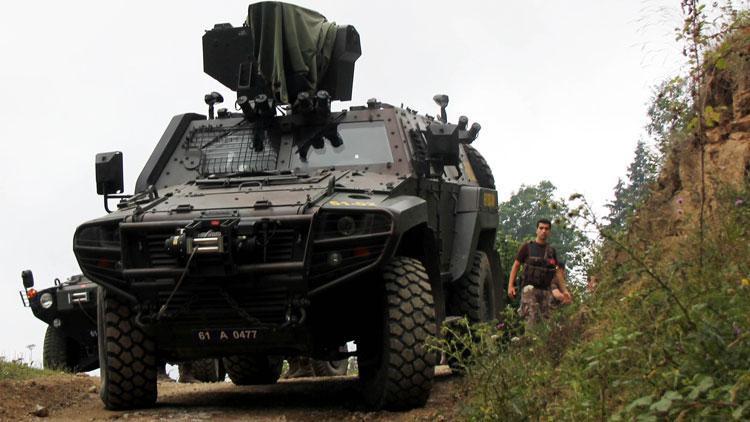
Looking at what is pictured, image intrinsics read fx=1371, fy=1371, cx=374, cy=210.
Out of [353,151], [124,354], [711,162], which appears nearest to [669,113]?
[711,162]

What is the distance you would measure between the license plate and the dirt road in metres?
0.51

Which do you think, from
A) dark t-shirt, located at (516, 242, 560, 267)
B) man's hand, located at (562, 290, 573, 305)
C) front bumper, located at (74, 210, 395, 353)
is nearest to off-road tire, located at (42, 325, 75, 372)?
dark t-shirt, located at (516, 242, 560, 267)

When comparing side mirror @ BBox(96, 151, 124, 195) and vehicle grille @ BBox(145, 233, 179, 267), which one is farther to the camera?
side mirror @ BBox(96, 151, 124, 195)

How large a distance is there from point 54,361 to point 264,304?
7.22 metres

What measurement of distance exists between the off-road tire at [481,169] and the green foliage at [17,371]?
170 inches

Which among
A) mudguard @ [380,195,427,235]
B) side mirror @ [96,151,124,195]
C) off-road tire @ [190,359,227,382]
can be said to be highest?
side mirror @ [96,151,124,195]

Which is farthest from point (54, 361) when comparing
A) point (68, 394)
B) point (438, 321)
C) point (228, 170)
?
point (438, 321)

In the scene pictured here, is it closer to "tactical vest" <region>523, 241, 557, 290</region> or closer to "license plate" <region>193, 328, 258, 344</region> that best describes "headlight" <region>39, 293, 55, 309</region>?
"tactical vest" <region>523, 241, 557, 290</region>

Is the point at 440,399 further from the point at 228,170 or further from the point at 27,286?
the point at 27,286

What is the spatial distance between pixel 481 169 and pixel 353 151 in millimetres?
2776

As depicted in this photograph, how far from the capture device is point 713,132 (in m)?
8.92

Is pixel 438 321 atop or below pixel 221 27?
below

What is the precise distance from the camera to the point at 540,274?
36.9ft

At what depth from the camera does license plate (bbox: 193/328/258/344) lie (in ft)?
28.2
